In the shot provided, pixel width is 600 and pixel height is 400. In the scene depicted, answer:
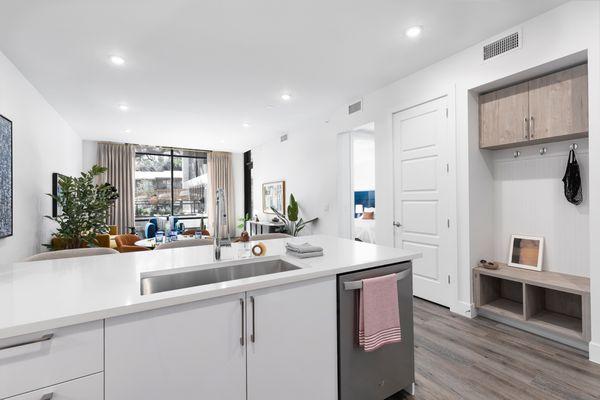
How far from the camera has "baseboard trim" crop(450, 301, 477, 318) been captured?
286cm

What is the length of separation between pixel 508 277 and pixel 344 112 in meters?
3.05

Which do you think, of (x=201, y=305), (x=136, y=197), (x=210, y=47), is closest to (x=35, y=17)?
(x=210, y=47)

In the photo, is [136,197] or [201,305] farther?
[136,197]

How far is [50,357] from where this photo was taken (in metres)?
0.89

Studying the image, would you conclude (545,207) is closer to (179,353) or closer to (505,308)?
(505,308)

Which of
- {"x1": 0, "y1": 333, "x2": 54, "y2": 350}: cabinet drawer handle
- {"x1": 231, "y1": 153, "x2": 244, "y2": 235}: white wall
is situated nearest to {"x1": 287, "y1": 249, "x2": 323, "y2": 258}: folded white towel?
{"x1": 0, "y1": 333, "x2": 54, "y2": 350}: cabinet drawer handle

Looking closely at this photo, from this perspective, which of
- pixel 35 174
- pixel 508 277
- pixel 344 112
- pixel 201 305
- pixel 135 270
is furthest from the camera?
pixel 344 112

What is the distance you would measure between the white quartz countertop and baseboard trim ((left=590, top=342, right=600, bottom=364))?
1.60m

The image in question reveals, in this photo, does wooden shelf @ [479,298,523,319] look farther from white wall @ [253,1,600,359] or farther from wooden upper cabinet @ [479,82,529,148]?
wooden upper cabinet @ [479,82,529,148]

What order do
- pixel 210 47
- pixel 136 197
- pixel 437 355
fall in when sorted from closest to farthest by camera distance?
Result: pixel 437 355
pixel 210 47
pixel 136 197

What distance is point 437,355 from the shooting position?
2207 millimetres

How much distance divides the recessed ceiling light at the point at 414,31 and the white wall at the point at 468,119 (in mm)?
661

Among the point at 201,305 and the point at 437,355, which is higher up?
the point at 201,305

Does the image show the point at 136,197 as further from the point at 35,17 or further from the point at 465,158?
the point at 465,158
